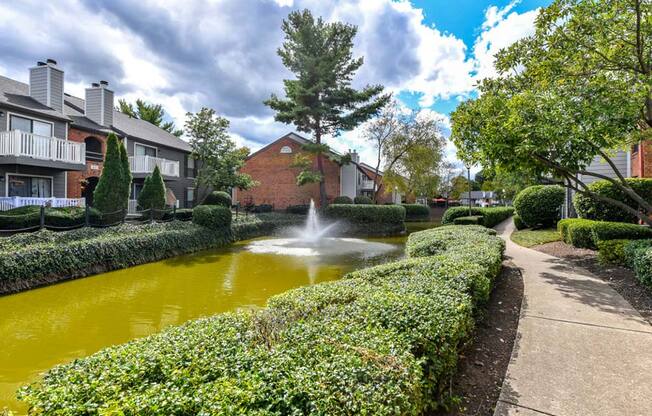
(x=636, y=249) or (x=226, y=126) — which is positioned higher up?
(x=226, y=126)

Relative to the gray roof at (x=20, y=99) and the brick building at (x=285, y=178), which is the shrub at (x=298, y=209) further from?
the gray roof at (x=20, y=99)

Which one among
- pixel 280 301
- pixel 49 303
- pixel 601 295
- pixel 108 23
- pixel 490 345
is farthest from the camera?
pixel 108 23

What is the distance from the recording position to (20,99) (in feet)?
48.1

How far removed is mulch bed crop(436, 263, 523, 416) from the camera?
2926 millimetres

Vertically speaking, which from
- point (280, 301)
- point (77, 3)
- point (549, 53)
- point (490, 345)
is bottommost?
point (490, 345)

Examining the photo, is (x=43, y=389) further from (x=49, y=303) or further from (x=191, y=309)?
(x=49, y=303)

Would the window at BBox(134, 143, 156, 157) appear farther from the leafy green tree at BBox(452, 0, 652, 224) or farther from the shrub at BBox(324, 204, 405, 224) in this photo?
the leafy green tree at BBox(452, 0, 652, 224)

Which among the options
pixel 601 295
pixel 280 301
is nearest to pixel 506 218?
pixel 601 295

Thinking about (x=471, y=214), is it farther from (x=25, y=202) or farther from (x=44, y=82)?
(x=44, y=82)

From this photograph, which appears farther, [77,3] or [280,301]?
[77,3]

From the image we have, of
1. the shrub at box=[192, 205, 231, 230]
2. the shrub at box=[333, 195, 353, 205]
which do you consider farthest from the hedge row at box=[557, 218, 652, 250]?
the shrub at box=[333, 195, 353, 205]

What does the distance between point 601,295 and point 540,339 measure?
2.81m

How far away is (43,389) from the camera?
6.23 ft

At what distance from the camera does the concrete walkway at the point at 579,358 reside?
2.82 meters
